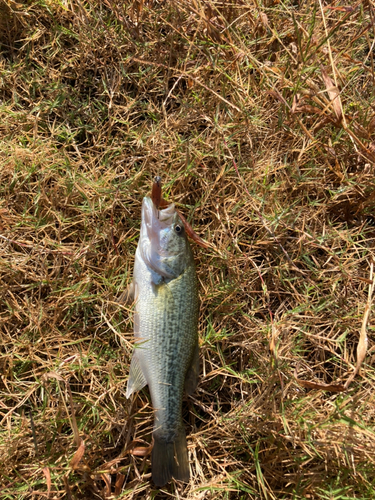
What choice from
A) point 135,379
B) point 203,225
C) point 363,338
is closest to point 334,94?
point 203,225

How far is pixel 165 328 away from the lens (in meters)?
2.48

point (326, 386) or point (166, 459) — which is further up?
point (326, 386)

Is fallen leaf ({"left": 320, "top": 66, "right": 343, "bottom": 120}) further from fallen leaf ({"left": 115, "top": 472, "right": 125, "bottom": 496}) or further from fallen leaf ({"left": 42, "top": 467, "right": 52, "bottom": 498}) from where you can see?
fallen leaf ({"left": 42, "top": 467, "right": 52, "bottom": 498})

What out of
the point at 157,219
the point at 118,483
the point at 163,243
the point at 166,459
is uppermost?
the point at 157,219

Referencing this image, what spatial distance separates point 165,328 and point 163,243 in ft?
1.79

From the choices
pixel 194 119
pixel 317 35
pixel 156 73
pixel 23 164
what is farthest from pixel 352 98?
pixel 23 164

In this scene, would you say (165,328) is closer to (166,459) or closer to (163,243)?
(163,243)

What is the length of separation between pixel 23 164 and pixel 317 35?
2.46 meters

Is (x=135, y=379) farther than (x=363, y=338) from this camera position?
Yes

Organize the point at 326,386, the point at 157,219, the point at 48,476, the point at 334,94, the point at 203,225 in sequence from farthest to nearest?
the point at 203,225 < the point at 334,94 < the point at 157,219 < the point at 326,386 < the point at 48,476

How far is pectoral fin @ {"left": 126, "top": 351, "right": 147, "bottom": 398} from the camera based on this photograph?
8.37 feet

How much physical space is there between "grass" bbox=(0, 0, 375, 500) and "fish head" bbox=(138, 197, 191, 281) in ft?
1.20

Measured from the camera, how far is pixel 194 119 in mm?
3018

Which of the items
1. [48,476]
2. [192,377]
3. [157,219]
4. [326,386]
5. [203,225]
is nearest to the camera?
[48,476]
